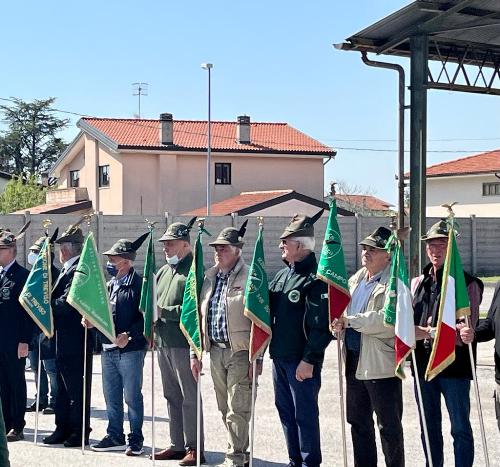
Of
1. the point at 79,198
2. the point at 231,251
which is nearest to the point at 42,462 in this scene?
the point at 231,251

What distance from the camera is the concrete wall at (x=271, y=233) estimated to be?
26.1 metres

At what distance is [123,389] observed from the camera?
8.17m

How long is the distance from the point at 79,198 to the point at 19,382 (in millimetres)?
37228

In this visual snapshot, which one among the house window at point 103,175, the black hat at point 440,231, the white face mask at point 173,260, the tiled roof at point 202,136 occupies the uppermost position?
the tiled roof at point 202,136

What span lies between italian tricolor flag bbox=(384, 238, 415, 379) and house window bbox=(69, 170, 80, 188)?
1715 inches

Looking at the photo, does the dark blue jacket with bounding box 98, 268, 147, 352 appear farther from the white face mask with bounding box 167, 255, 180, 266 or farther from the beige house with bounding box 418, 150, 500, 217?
the beige house with bounding box 418, 150, 500, 217

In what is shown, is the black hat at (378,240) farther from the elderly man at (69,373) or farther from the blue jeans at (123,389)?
the elderly man at (69,373)

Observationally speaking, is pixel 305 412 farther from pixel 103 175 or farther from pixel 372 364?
pixel 103 175

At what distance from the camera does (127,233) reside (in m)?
27.1

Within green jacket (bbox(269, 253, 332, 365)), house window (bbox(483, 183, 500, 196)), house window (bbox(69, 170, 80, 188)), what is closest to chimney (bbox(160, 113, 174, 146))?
house window (bbox(69, 170, 80, 188))

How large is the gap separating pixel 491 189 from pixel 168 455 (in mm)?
40475

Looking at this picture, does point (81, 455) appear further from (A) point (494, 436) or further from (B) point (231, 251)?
(A) point (494, 436)

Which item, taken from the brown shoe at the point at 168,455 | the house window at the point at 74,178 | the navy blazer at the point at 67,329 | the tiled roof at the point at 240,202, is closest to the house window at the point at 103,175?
the house window at the point at 74,178

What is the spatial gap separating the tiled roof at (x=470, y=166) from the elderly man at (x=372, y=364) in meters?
40.0
